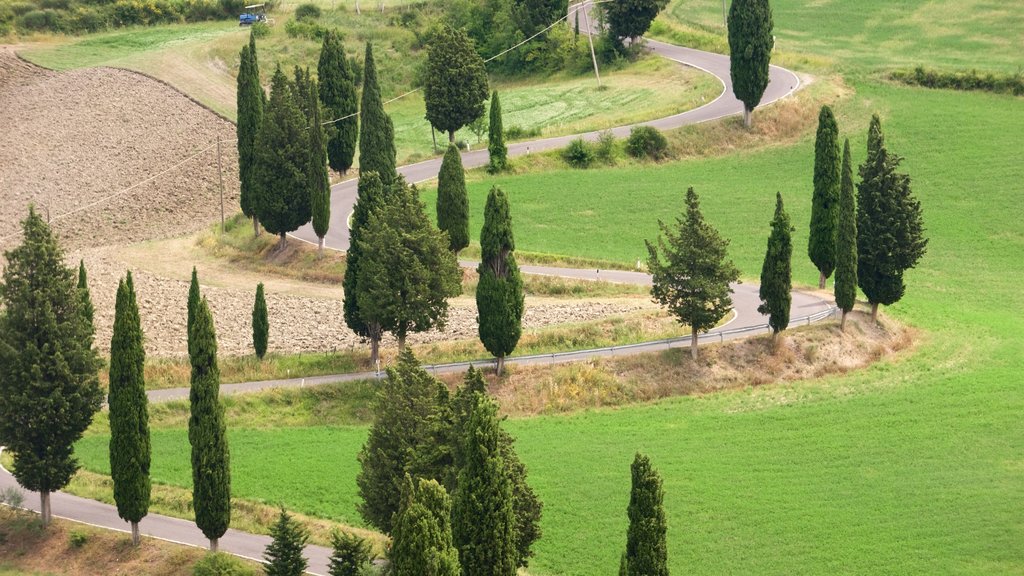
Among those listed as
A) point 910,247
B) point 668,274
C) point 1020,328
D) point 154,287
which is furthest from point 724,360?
point 154,287

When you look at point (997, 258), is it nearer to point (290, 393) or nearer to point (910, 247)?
point (910, 247)

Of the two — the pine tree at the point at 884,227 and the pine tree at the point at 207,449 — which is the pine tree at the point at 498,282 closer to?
the pine tree at the point at 884,227

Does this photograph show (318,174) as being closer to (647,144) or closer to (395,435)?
(647,144)

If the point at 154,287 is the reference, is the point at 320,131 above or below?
above

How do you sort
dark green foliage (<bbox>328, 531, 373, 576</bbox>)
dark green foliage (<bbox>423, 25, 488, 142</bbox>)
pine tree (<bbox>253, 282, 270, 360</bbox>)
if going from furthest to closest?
dark green foliage (<bbox>423, 25, 488, 142</bbox>) → pine tree (<bbox>253, 282, 270, 360</bbox>) → dark green foliage (<bbox>328, 531, 373, 576</bbox>)

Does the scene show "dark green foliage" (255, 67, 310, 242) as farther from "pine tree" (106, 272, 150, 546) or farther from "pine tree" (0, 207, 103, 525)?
"pine tree" (106, 272, 150, 546)

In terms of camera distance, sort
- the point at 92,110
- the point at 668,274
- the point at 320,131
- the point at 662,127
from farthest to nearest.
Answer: the point at 92,110, the point at 662,127, the point at 320,131, the point at 668,274

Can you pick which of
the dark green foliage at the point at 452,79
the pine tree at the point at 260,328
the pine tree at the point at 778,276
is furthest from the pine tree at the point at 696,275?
the dark green foliage at the point at 452,79

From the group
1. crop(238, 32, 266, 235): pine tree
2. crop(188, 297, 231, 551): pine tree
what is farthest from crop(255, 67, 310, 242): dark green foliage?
crop(188, 297, 231, 551): pine tree
